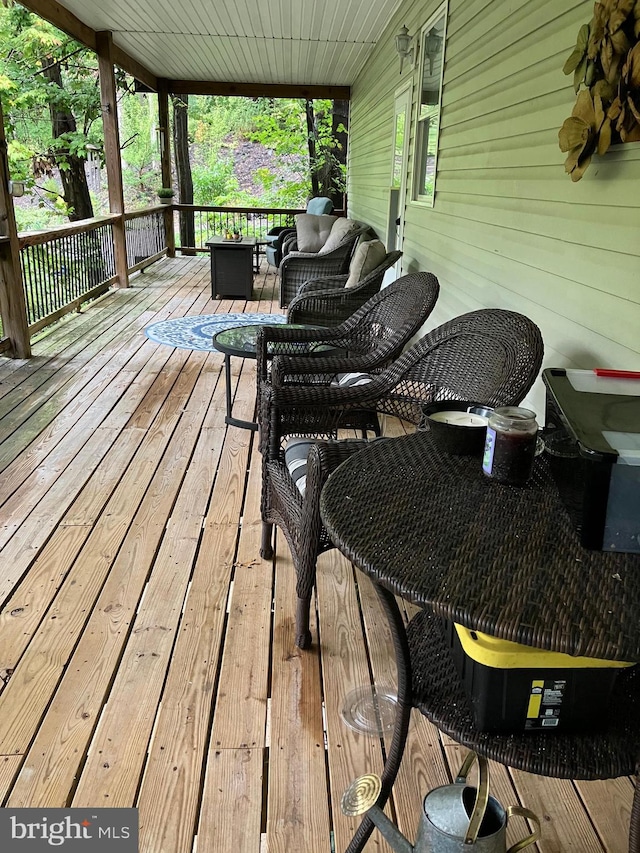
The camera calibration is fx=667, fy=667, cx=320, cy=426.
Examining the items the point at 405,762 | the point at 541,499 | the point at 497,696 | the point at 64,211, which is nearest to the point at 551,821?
the point at 405,762

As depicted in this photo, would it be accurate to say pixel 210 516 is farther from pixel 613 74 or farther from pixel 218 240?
pixel 218 240

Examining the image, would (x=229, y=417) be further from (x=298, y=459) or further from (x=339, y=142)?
(x=339, y=142)

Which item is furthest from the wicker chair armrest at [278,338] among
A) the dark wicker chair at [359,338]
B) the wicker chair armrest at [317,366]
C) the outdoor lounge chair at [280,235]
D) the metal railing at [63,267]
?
the outdoor lounge chair at [280,235]

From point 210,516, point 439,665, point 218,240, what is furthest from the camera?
point 218,240

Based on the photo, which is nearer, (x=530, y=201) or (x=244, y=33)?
(x=530, y=201)

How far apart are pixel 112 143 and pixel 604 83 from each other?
708 cm

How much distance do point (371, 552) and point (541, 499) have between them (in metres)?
0.37

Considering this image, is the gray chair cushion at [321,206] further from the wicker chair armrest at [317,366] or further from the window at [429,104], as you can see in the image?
the wicker chair armrest at [317,366]

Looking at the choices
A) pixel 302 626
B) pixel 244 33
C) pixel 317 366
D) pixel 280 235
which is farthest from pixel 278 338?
pixel 280 235

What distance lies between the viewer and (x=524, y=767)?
1021mm

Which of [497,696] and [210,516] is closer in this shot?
[497,696]

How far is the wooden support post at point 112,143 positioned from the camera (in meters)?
7.38

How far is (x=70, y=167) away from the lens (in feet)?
34.5

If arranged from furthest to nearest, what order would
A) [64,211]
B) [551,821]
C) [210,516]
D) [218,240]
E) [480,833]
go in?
[64,211], [218,240], [210,516], [551,821], [480,833]
